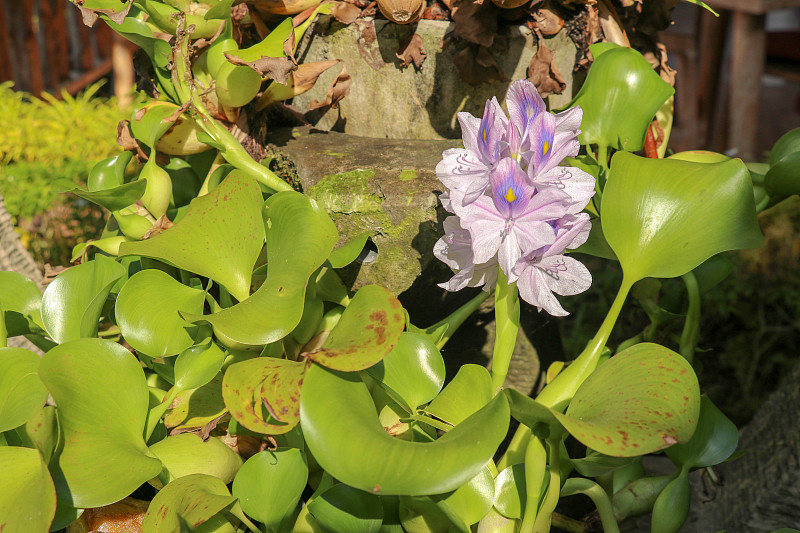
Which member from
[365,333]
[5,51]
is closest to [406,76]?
[365,333]

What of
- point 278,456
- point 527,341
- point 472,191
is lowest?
point 527,341

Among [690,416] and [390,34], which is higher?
[390,34]

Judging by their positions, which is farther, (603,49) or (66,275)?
(603,49)

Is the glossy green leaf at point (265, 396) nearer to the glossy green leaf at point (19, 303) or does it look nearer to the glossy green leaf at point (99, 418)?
the glossy green leaf at point (99, 418)

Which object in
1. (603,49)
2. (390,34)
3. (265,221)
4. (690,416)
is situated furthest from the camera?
(390,34)

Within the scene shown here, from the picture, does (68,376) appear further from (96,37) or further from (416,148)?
(96,37)

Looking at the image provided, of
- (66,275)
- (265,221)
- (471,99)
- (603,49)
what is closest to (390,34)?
(471,99)

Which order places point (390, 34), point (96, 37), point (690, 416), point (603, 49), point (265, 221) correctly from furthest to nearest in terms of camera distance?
point (96, 37), point (390, 34), point (603, 49), point (265, 221), point (690, 416)
